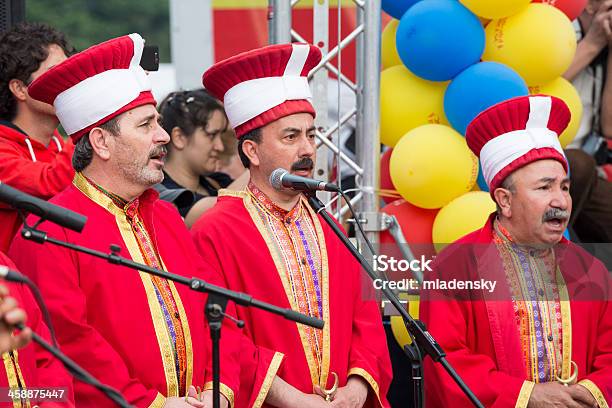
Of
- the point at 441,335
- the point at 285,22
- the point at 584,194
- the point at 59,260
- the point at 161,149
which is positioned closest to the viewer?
the point at 59,260

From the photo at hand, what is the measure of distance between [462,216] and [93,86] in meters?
1.98

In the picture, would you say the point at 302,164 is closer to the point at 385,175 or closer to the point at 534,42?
the point at 385,175

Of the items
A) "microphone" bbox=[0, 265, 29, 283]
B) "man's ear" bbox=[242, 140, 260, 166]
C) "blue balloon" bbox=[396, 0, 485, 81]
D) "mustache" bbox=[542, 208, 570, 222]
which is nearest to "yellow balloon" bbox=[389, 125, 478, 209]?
"blue balloon" bbox=[396, 0, 485, 81]

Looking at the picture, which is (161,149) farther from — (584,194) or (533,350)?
(584,194)

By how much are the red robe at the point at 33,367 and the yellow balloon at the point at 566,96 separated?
297 cm

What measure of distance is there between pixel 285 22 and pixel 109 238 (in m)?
1.74

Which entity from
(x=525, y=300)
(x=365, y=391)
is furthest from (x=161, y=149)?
(x=525, y=300)

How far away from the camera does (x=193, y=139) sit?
222 inches

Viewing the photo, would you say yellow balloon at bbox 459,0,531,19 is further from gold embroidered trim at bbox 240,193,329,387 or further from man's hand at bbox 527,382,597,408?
man's hand at bbox 527,382,597,408

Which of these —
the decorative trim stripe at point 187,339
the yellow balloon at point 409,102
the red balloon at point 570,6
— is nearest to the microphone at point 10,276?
the decorative trim stripe at point 187,339

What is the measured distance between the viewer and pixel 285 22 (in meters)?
5.12

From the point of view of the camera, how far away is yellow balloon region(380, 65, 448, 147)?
5.41 m

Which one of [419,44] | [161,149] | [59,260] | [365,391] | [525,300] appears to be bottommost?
[365,391]

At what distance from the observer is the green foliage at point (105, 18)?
2473 centimetres
